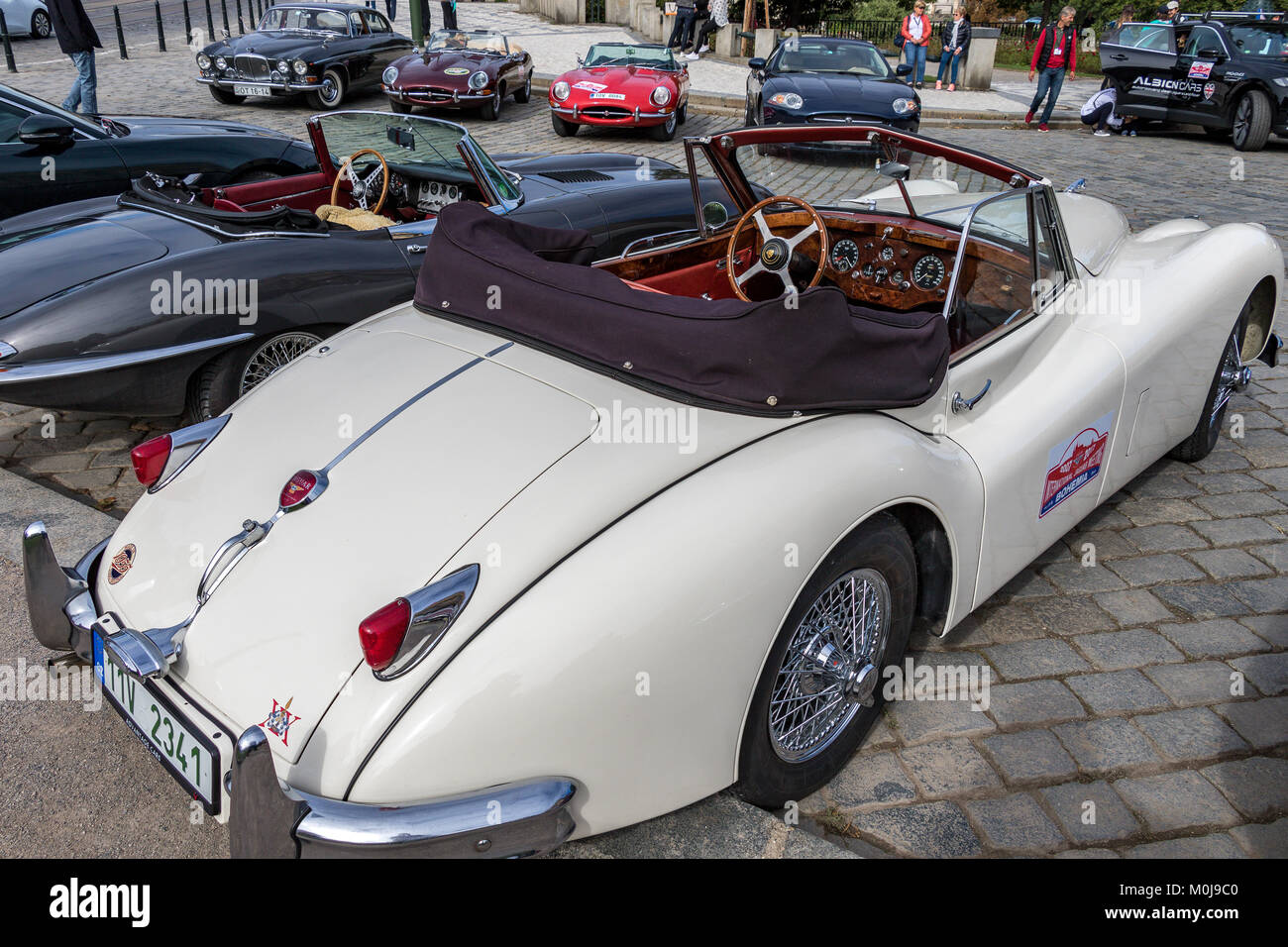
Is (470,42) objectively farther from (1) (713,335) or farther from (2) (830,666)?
(2) (830,666)

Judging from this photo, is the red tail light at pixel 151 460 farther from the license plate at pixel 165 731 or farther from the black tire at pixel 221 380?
the black tire at pixel 221 380

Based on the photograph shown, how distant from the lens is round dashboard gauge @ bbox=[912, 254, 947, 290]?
3600 millimetres

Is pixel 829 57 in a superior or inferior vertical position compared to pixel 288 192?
superior

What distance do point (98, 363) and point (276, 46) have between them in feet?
36.4

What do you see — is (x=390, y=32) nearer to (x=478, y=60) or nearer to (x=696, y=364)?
(x=478, y=60)

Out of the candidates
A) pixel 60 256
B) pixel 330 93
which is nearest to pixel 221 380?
pixel 60 256

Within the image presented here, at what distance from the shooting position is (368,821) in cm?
184

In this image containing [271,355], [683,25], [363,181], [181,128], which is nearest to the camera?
[271,355]

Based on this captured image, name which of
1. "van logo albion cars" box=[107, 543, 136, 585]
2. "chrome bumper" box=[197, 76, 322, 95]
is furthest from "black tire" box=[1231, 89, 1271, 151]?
"van logo albion cars" box=[107, 543, 136, 585]

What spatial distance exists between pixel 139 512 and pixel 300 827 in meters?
1.25

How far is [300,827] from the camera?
184cm

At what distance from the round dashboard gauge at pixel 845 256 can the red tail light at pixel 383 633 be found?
2.46 metres

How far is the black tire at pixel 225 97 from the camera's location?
13.5m
